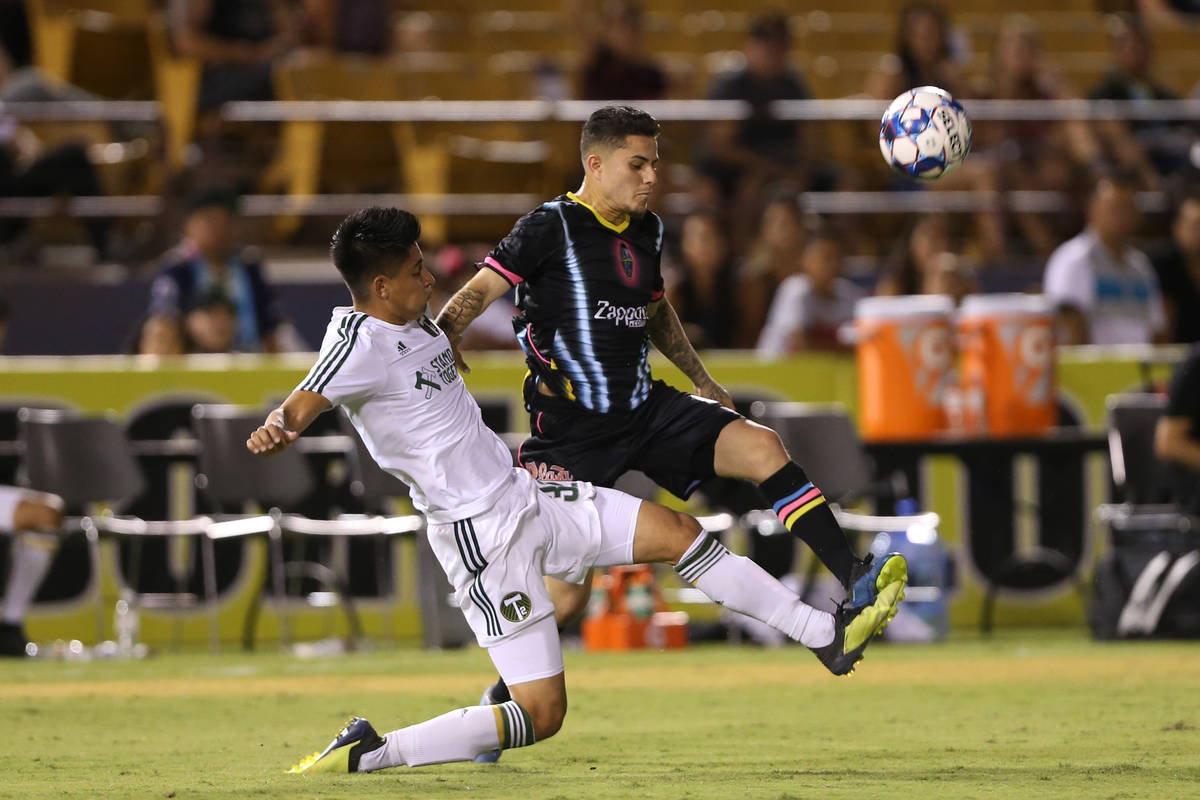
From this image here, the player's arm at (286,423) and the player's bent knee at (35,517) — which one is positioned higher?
the player's arm at (286,423)

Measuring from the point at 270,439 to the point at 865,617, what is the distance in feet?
6.90

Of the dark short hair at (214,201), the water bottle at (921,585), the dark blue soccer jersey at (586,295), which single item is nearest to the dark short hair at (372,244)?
the dark blue soccer jersey at (586,295)

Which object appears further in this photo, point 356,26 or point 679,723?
point 356,26

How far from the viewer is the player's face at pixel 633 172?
268 inches

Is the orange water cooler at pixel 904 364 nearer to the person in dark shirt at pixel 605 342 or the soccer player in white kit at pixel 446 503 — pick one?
the person in dark shirt at pixel 605 342

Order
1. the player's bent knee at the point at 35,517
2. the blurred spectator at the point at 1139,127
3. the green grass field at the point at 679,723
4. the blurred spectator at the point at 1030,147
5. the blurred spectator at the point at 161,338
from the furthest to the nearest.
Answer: the blurred spectator at the point at 1139,127 → the blurred spectator at the point at 1030,147 → the blurred spectator at the point at 161,338 → the player's bent knee at the point at 35,517 → the green grass field at the point at 679,723

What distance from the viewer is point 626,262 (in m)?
7.05

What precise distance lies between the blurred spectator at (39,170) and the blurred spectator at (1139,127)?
831cm

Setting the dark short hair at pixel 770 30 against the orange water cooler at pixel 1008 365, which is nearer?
the orange water cooler at pixel 1008 365

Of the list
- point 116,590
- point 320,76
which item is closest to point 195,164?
point 320,76

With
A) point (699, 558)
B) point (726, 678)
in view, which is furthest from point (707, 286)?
point (699, 558)

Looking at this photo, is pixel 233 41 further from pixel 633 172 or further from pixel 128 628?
pixel 633 172

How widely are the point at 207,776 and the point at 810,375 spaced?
7.09m

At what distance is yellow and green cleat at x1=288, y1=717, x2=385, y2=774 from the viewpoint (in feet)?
19.5
